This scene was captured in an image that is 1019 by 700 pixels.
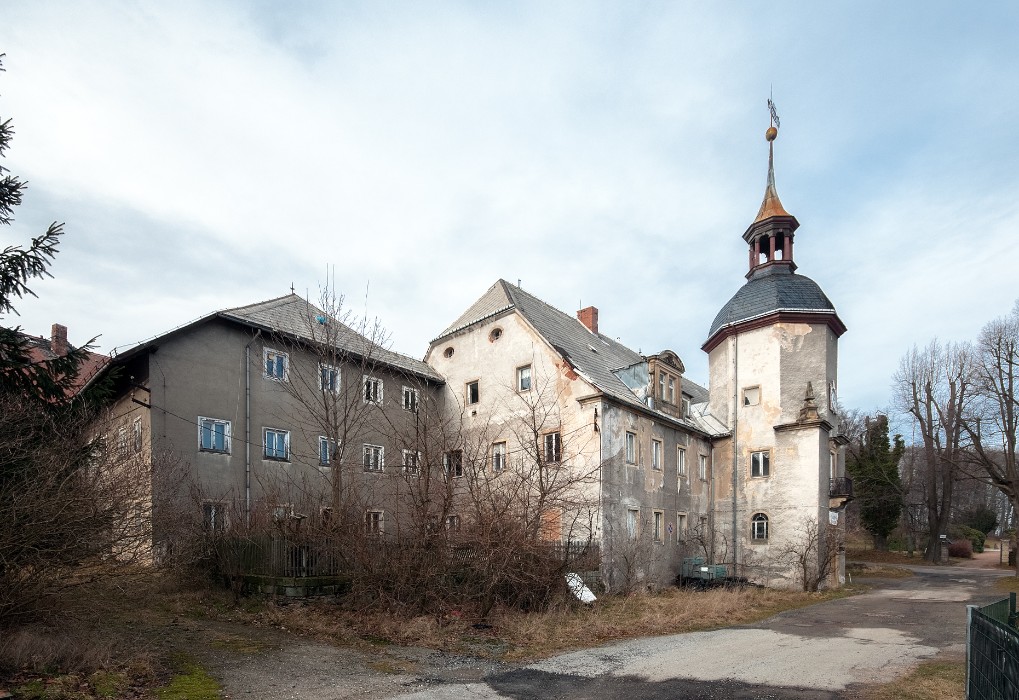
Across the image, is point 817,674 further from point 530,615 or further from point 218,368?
point 218,368

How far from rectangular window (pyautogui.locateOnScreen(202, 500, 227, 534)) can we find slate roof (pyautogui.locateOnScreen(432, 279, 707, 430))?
11424 millimetres

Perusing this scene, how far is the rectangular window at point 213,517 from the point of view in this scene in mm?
16500

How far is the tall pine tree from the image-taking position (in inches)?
1770

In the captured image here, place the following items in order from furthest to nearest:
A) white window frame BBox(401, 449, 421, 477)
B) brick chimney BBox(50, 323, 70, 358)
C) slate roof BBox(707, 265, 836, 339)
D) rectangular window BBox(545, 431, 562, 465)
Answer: brick chimney BBox(50, 323, 70, 358) → slate roof BBox(707, 265, 836, 339) → rectangular window BBox(545, 431, 562, 465) → white window frame BBox(401, 449, 421, 477)

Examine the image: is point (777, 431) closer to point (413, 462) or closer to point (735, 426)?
point (735, 426)

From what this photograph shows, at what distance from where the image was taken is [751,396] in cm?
2725

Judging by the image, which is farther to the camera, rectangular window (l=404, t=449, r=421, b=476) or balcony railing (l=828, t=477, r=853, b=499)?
balcony railing (l=828, t=477, r=853, b=499)

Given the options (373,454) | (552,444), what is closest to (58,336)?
(373,454)

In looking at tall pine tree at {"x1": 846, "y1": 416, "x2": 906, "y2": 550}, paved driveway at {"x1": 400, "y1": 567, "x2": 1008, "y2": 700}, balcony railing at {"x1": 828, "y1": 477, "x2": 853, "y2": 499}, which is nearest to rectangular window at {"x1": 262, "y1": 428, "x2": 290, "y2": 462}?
paved driveway at {"x1": 400, "y1": 567, "x2": 1008, "y2": 700}

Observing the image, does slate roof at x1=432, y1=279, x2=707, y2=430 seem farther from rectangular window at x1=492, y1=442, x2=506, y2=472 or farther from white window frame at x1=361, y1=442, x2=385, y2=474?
white window frame at x1=361, y1=442, x2=385, y2=474

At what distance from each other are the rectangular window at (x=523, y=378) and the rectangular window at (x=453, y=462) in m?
7.72

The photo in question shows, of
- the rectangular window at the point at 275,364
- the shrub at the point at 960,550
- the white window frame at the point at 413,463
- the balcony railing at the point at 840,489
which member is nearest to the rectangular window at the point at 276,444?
the rectangular window at the point at 275,364

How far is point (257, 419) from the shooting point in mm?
21000

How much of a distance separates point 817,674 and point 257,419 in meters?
16.9
